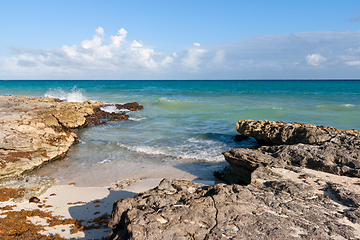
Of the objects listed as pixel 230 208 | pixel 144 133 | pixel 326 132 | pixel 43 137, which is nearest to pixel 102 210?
pixel 230 208

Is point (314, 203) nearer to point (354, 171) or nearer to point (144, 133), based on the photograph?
point (354, 171)

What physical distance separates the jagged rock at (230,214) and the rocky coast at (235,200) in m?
0.02

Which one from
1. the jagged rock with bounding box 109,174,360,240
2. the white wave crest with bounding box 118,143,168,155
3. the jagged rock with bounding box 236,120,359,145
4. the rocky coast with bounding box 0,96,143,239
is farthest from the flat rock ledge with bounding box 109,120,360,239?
the white wave crest with bounding box 118,143,168,155

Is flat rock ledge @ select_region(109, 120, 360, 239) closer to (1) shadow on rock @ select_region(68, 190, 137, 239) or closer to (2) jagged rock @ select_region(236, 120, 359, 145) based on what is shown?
(1) shadow on rock @ select_region(68, 190, 137, 239)

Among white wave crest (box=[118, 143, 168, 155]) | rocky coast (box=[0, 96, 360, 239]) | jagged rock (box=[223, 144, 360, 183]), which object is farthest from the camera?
white wave crest (box=[118, 143, 168, 155])

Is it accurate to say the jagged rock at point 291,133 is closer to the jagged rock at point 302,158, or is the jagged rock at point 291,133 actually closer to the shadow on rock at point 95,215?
the jagged rock at point 302,158

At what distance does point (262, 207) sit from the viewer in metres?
4.39

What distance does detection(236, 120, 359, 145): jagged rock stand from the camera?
862cm

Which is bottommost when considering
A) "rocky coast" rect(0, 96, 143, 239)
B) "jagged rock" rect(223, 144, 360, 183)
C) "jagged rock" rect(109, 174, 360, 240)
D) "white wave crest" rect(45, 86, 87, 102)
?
"rocky coast" rect(0, 96, 143, 239)

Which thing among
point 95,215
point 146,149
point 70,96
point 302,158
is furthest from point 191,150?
Answer: point 70,96

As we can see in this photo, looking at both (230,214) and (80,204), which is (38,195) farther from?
(230,214)

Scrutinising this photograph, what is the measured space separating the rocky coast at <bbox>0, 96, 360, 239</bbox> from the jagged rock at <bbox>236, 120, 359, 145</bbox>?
71mm

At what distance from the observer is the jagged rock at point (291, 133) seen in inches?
339

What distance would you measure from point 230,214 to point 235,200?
1.52 ft
